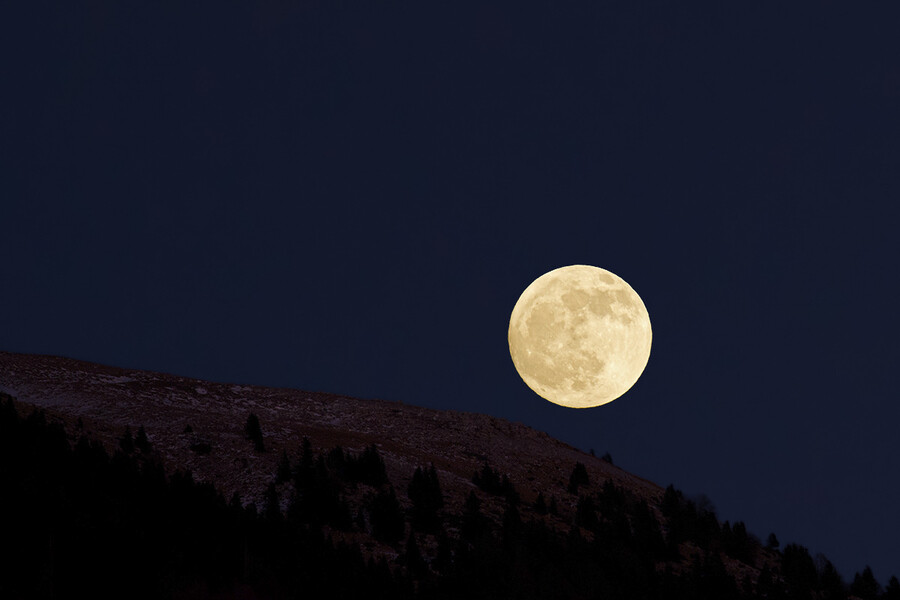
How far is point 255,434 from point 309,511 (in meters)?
9.76

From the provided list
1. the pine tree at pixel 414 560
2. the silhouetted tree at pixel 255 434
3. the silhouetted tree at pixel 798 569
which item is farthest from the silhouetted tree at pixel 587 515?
the silhouetted tree at pixel 255 434

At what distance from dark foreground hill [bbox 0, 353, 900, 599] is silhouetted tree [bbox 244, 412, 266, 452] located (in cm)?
16

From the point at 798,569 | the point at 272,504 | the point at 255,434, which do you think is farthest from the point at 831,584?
the point at 255,434

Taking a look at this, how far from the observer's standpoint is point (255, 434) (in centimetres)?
5112

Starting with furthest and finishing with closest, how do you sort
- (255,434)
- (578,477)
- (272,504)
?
(578,477), (255,434), (272,504)

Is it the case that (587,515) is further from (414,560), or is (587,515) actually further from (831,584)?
(414,560)

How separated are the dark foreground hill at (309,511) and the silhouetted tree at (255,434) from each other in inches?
6.3

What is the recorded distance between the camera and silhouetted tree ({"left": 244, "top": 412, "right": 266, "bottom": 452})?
50.0 metres

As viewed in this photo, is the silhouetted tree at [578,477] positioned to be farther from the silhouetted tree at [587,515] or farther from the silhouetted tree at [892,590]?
the silhouetted tree at [892,590]

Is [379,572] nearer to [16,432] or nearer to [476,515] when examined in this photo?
[476,515]

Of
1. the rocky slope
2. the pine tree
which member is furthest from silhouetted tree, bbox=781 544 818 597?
the pine tree

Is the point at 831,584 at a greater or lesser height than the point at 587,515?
lesser

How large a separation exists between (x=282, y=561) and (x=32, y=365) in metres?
38.8

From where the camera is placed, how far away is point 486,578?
3731 centimetres
